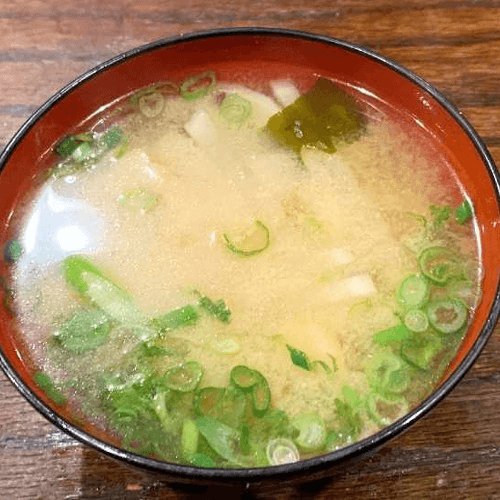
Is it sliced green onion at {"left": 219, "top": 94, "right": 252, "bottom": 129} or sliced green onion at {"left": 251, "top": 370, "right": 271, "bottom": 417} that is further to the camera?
sliced green onion at {"left": 219, "top": 94, "right": 252, "bottom": 129}

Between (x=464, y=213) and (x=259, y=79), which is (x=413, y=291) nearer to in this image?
(x=464, y=213)

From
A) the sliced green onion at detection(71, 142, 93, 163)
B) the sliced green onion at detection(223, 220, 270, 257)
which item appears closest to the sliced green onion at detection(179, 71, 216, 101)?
the sliced green onion at detection(71, 142, 93, 163)

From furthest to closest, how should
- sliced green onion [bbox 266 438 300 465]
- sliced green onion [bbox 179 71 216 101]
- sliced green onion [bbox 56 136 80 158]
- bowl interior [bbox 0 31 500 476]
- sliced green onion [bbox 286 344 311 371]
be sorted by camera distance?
1. sliced green onion [bbox 179 71 216 101]
2. sliced green onion [bbox 56 136 80 158]
3. bowl interior [bbox 0 31 500 476]
4. sliced green onion [bbox 286 344 311 371]
5. sliced green onion [bbox 266 438 300 465]

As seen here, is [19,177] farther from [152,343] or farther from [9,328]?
[152,343]

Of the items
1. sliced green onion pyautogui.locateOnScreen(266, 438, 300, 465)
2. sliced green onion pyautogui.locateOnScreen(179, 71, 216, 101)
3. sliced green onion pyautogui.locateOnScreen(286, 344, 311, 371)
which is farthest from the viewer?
sliced green onion pyautogui.locateOnScreen(179, 71, 216, 101)

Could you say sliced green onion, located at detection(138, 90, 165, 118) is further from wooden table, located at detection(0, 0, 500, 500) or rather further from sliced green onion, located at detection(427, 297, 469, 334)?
sliced green onion, located at detection(427, 297, 469, 334)

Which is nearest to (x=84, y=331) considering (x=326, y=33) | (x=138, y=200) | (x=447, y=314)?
(x=138, y=200)

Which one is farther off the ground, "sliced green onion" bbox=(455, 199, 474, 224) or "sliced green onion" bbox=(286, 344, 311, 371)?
"sliced green onion" bbox=(455, 199, 474, 224)
